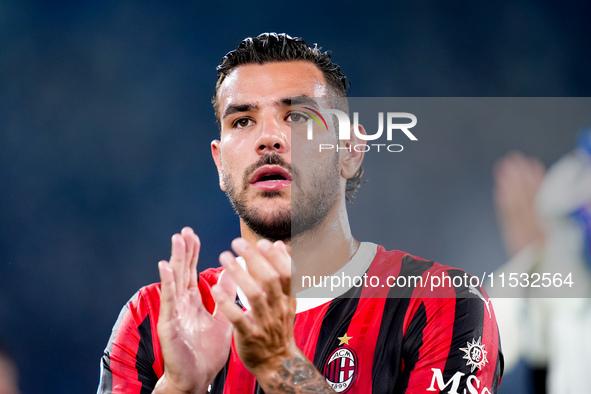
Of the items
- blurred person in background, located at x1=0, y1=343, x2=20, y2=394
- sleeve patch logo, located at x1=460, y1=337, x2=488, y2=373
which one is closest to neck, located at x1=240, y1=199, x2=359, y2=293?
sleeve patch logo, located at x1=460, y1=337, x2=488, y2=373

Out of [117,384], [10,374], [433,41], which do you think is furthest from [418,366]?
[10,374]

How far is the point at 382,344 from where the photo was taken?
1.80m

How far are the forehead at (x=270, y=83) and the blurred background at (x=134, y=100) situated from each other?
0.88 meters

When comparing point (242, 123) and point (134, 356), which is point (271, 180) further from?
point (134, 356)

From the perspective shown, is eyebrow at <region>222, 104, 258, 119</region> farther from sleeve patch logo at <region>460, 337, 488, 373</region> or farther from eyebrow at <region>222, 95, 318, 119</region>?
sleeve patch logo at <region>460, 337, 488, 373</region>

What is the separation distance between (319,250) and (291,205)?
7.8 inches

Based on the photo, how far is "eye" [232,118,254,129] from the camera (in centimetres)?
205

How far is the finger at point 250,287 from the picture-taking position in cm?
131

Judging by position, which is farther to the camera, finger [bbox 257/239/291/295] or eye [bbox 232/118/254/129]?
eye [bbox 232/118/254/129]

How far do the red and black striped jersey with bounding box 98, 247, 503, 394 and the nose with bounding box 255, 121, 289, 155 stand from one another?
1.75 feet

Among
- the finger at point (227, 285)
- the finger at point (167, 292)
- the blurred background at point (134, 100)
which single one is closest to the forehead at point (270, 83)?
the finger at point (227, 285)

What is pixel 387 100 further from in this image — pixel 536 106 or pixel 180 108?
pixel 180 108

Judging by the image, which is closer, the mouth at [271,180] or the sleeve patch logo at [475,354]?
the sleeve patch logo at [475,354]

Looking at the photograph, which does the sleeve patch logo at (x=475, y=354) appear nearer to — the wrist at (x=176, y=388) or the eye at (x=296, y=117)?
the wrist at (x=176, y=388)
